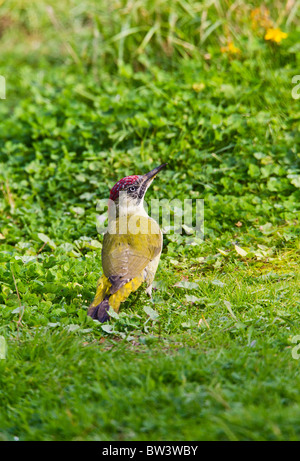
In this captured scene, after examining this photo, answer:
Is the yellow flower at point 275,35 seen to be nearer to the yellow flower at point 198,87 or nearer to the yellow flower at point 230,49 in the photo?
the yellow flower at point 230,49

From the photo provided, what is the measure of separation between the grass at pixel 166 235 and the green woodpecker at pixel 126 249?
195mm

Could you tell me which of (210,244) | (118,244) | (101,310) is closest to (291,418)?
(101,310)

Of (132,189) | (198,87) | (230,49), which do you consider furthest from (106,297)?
(230,49)

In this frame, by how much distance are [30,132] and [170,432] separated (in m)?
5.29

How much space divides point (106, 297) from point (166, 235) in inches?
58.9

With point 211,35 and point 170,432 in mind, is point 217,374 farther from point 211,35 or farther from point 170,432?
point 211,35

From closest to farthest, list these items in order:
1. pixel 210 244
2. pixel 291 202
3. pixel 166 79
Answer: pixel 210 244 < pixel 291 202 < pixel 166 79

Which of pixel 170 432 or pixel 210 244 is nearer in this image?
pixel 170 432

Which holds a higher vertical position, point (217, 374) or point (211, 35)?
point (211, 35)

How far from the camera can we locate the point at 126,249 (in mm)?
4559

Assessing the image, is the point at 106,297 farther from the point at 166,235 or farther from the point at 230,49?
the point at 230,49

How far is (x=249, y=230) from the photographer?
560 cm

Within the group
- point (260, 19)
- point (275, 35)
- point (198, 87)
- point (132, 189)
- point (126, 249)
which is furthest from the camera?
point (260, 19)

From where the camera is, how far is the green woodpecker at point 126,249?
4.27 metres
